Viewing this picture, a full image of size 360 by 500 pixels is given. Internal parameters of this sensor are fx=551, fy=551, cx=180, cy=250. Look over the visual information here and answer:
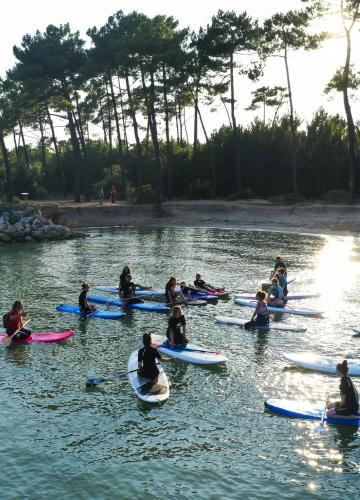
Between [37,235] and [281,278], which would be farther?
[37,235]

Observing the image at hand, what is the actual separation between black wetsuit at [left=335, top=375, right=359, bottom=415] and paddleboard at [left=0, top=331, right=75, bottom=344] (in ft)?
34.7

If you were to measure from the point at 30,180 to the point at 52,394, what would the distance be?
199 ft

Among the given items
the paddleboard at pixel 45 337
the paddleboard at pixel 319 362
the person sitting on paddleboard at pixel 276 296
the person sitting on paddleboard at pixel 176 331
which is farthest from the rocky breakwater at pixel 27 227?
the paddleboard at pixel 319 362

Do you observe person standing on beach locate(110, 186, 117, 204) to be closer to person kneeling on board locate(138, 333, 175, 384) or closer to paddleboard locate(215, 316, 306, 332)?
paddleboard locate(215, 316, 306, 332)

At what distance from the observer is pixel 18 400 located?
49.0ft

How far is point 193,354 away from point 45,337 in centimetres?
585

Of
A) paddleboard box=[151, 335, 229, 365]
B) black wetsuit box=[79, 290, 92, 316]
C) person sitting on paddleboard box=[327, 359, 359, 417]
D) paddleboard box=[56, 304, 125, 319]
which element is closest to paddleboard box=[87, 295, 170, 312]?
paddleboard box=[56, 304, 125, 319]

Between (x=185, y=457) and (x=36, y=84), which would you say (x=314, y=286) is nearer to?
(x=185, y=457)

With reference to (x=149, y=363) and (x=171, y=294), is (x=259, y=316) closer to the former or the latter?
(x=171, y=294)

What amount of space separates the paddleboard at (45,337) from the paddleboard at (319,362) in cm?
793

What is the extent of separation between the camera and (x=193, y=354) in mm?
17656

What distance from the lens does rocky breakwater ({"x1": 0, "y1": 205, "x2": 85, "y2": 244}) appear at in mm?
49312

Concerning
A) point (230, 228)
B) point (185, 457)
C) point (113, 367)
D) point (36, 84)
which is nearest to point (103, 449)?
point (185, 457)

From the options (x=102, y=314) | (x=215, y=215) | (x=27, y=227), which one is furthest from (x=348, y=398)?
(x=215, y=215)
